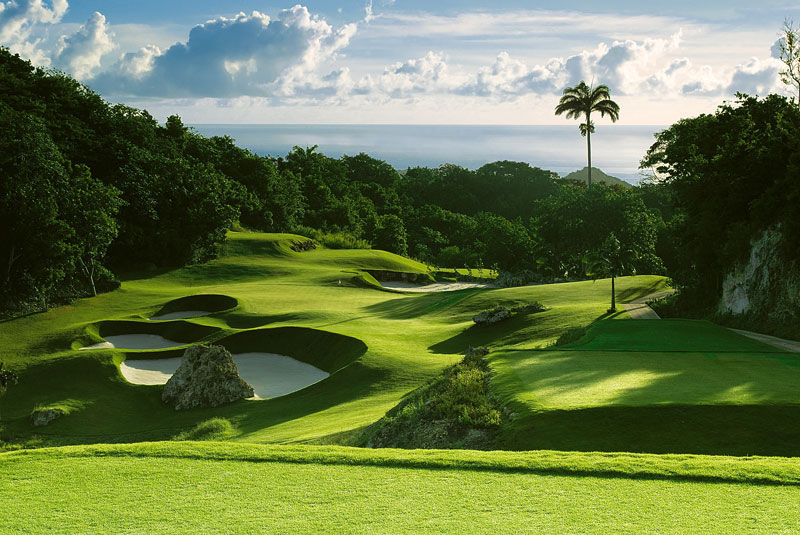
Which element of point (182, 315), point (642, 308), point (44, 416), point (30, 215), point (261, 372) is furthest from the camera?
point (182, 315)

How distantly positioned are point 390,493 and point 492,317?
76.5 ft

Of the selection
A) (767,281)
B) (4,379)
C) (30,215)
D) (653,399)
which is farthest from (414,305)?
(653,399)

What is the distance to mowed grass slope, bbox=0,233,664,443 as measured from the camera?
2086 cm

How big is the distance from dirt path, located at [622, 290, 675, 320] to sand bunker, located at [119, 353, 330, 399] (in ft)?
49.7

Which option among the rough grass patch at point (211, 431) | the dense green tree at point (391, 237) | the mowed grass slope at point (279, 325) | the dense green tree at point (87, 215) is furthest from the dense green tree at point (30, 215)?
the dense green tree at point (391, 237)

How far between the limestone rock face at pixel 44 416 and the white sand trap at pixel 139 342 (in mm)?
9942

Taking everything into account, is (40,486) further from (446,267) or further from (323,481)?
(446,267)

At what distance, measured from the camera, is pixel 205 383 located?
23.0 meters

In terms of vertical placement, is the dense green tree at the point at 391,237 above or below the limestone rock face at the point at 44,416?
above

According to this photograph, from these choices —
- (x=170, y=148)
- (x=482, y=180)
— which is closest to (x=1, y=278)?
(x=170, y=148)

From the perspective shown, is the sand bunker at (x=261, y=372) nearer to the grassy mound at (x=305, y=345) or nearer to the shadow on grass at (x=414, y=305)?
the grassy mound at (x=305, y=345)

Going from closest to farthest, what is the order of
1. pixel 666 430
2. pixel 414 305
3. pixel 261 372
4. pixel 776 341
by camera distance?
1. pixel 666 430
2. pixel 776 341
3. pixel 261 372
4. pixel 414 305

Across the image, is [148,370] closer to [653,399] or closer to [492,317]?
[492,317]

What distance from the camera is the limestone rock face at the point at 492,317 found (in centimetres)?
3061
